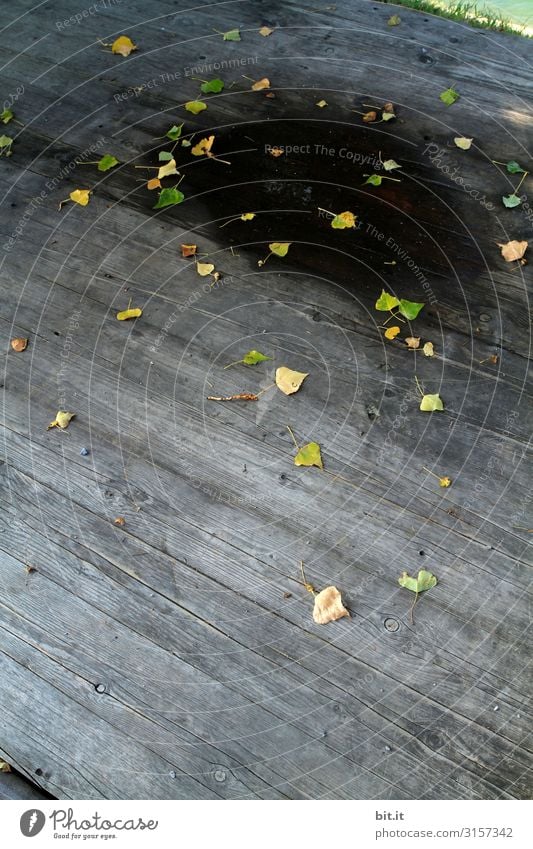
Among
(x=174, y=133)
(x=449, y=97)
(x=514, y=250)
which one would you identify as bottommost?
(x=174, y=133)

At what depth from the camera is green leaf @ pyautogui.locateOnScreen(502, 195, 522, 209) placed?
276 centimetres

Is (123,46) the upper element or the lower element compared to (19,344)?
upper

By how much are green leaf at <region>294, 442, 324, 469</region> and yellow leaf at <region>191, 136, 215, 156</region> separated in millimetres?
1459

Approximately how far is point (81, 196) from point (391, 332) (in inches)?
54.7

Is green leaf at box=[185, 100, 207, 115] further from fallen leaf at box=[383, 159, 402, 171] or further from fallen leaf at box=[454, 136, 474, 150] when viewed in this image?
fallen leaf at box=[454, 136, 474, 150]

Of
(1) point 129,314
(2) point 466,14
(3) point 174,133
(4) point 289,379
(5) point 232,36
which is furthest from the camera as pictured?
(2) point 466,14

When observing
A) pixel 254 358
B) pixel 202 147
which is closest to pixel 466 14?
pixel 202 147

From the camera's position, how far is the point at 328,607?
1.98 metres

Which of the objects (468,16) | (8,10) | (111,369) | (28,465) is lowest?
(28,465)

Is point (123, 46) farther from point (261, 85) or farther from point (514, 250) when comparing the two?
point (514, 250)

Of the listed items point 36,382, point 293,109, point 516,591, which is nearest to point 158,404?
point 36,382
